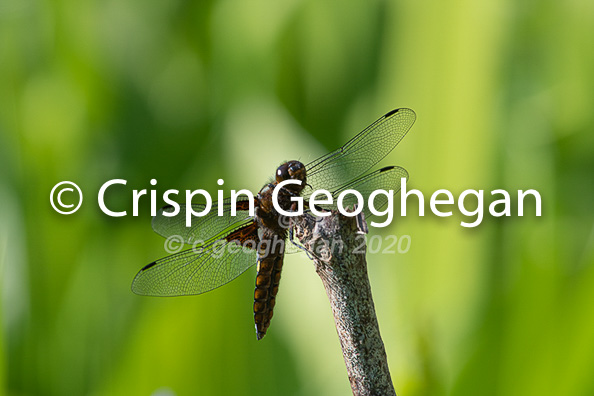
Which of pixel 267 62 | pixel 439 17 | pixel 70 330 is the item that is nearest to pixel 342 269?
pixel 439 17

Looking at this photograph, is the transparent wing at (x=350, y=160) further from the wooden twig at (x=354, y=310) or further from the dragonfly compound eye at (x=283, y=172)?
the wooden twig at (x=354, y=310)

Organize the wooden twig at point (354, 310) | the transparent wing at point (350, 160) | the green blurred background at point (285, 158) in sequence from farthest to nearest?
the transparent wing at point (350, 160) → the green blurred background at point (285, 158) → the wooden twig at point (354, 310)

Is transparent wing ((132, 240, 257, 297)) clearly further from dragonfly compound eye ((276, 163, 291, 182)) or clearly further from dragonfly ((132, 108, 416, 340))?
dragonfly compound eye ((276, 163, 291, 182))

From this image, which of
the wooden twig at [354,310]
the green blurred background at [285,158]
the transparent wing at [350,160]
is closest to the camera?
the wooden twig at [354,310]

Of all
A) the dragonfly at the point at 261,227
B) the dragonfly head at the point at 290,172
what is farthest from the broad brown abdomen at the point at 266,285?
the dragonfly head at the point at 290,172

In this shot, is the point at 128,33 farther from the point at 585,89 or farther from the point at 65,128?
the point at 585,89

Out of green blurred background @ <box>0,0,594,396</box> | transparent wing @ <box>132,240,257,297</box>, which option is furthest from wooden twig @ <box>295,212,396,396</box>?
transparent wing @ <box>132,240,257,297</box>

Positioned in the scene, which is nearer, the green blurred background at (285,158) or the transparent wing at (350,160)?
the green blurred background at (285,158)

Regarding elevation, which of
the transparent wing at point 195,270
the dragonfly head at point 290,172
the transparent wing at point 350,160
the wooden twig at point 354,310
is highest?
the transparent wing at point 350,160
